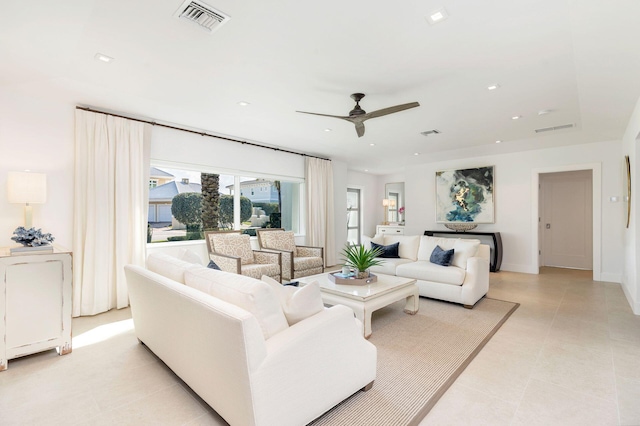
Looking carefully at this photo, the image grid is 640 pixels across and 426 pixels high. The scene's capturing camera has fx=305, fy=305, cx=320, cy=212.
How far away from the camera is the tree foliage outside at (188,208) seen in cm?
480

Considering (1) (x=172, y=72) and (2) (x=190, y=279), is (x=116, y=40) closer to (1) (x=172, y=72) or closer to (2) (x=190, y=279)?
(1) (x=172, y=72)

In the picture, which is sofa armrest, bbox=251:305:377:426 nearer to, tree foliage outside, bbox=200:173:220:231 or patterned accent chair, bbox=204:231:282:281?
patterned accent chair, bbox=204:231:282:281

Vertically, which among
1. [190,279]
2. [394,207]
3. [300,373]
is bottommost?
[300,373]

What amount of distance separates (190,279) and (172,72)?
199cm

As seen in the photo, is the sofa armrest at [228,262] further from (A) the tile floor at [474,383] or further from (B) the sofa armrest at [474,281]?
(B) the sofa armrest at [474,281]

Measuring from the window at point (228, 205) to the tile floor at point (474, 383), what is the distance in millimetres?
1716

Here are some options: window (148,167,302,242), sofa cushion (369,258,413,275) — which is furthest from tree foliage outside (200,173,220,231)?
sofa cushion (369,258,413,275)

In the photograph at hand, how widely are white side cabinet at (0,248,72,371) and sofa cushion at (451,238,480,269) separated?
4453 mm

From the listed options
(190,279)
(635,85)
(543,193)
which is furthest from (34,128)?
(543,193)

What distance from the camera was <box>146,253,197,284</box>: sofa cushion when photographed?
89.8 inches

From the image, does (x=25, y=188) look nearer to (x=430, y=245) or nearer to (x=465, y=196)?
(x=430, y=245)

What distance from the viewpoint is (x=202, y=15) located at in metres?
2.05

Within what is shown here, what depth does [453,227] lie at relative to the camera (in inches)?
273

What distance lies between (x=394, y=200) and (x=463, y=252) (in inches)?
219
